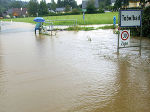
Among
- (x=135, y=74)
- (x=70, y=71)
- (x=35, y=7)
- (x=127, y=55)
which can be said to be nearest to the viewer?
(x=135, y=74)

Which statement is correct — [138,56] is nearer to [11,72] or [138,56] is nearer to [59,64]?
[59,64]

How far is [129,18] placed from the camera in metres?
8.87

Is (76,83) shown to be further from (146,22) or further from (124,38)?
(146,22)

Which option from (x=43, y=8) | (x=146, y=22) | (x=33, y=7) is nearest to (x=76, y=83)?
(x=146, y=22)

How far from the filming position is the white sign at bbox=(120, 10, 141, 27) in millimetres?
8737

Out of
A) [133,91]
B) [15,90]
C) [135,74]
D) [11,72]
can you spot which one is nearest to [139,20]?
[135,74]

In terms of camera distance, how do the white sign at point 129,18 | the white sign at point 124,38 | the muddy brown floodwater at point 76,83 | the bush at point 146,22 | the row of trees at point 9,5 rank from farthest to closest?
1. the row of trees at point 9,5
2. the bush at point 146,22
3. the white sign at point 124,38
4. the white sign at point 129,18
5. the muddy brown floodwater at point 76,83

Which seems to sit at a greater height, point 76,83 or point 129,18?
point 129,18

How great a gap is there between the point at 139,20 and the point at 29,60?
4599 millimetres

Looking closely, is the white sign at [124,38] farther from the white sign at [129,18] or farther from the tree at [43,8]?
the tree at [43,8]

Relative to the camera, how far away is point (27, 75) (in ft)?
21.0

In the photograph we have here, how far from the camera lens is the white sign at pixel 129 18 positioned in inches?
344

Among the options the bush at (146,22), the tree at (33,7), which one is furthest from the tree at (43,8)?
the bush at (146,22)

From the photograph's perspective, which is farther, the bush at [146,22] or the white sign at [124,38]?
the bush at [146,22]
